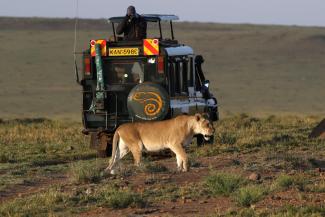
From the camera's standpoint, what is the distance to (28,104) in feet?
174

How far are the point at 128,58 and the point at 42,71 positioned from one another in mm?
46517

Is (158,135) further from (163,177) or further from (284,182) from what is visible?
(284,182)

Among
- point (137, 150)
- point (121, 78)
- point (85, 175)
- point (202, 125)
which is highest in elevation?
point (121, 78)

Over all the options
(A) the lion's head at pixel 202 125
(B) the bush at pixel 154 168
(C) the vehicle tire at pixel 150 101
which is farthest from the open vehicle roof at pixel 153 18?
(B) the bush at pixel 154 168

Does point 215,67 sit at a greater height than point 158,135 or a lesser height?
greater

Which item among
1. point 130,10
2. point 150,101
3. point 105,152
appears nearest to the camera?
point 150,101

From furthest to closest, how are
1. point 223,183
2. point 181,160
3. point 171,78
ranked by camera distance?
point 171,78 < point 181,160 < point 223,183

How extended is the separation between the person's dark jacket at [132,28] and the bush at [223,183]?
6.52 metres

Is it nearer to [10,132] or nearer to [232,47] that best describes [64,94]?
[232,47]

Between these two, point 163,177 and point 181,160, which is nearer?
point 163,177

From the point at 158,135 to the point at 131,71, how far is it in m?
3.34

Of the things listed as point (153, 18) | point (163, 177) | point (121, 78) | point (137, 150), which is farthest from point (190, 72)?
point (163, 177)

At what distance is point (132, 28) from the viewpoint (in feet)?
65.0

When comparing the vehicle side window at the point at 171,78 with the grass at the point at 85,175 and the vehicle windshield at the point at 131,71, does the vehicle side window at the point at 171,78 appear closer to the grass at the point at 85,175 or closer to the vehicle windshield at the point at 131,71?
the vehicle windshield at the point at 131,71
